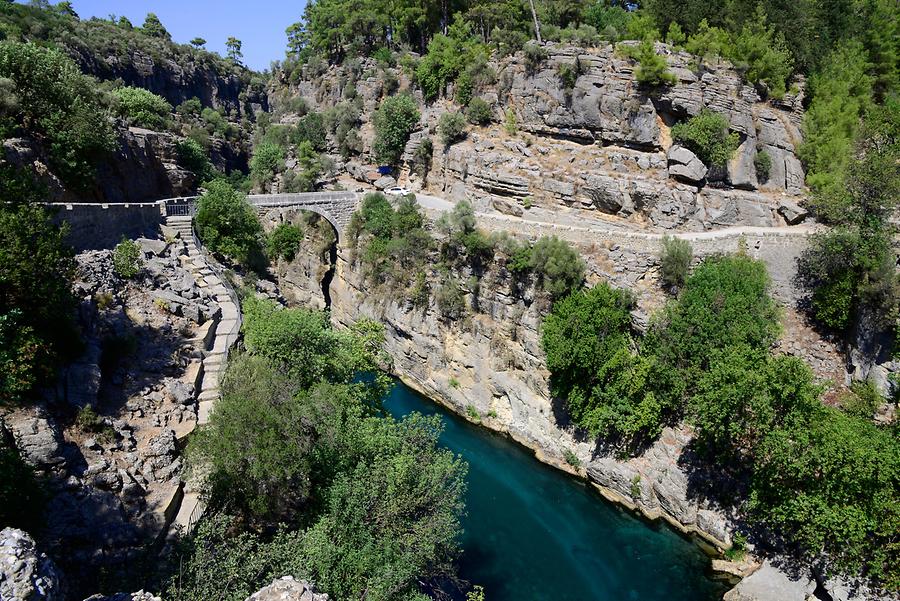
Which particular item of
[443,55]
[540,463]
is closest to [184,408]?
[540,463]

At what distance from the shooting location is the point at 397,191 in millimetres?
32906

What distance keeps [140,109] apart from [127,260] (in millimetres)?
20665

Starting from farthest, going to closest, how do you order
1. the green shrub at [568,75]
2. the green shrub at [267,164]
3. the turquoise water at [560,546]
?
the green shrub at [267,164]
the green shrub at [568,75]
the turquoise water at [560,546]

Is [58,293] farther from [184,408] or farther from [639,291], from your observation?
[639,291]

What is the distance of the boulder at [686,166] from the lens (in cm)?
2542

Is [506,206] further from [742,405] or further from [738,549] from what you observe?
[738,549]

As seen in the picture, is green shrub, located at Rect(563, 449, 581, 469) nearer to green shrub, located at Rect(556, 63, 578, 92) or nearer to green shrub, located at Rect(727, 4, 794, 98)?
green shrub, located at Rect(556, 63, 578, 92)

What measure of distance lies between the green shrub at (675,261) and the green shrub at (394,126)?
1938cm

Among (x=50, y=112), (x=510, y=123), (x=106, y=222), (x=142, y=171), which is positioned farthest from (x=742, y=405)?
(x=142, y=171)

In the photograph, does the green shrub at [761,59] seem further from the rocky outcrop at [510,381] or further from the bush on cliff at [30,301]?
the bush on cliff at [30,301]

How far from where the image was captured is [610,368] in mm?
21344

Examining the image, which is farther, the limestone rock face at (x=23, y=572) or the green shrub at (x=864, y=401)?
the green shrub at (x=864, y=401)

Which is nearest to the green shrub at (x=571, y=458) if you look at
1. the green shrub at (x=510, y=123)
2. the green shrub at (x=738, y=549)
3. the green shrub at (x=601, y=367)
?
the green shrub at (x=601, y=367)

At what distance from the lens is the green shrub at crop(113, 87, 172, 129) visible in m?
32.6
